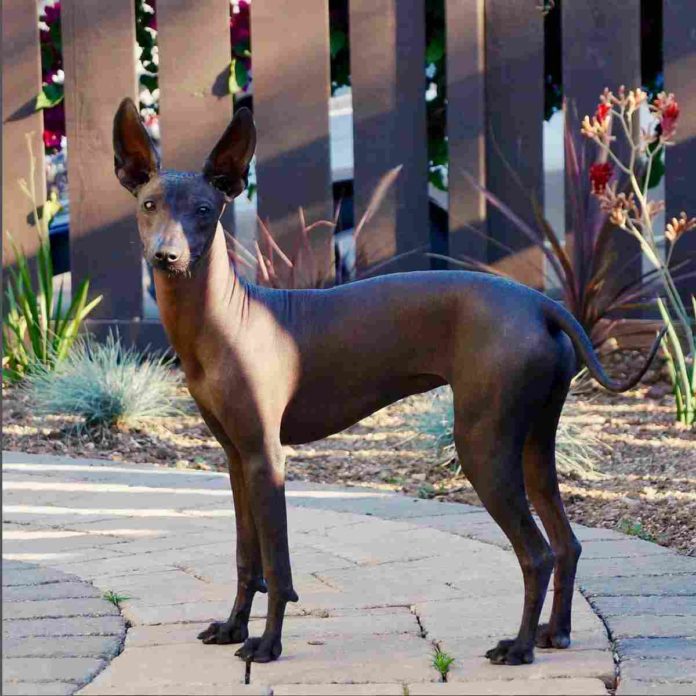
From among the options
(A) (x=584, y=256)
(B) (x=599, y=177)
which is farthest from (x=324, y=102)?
(B) (x=599, y=177)

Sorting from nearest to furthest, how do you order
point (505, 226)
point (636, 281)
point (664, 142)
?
point (664, 142), point (636, 281), point (505, 226)

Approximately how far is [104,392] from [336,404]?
3289 mm

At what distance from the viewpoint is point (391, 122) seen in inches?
295

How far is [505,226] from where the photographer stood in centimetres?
750

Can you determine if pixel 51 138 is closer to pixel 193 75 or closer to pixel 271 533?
pixel 193 75

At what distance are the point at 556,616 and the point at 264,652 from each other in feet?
2.62

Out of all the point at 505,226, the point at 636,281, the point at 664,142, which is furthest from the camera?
the point at 505,226

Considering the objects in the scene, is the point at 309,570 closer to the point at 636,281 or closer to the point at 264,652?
the point at 264,652

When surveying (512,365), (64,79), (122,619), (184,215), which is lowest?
(122,619)

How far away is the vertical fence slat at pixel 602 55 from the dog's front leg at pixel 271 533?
4.18 m

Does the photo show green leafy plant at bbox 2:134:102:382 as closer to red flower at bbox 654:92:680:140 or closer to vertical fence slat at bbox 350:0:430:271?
vertical fence slat at bbox 350:0:430:271

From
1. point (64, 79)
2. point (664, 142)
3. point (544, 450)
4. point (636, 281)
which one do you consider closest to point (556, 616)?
point (544, 450)

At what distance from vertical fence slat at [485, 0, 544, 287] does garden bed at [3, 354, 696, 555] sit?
1.02 meters

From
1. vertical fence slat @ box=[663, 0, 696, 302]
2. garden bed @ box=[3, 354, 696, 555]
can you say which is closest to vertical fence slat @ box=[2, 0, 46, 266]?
garden bed @ box=[3, 354, 696, 555]
